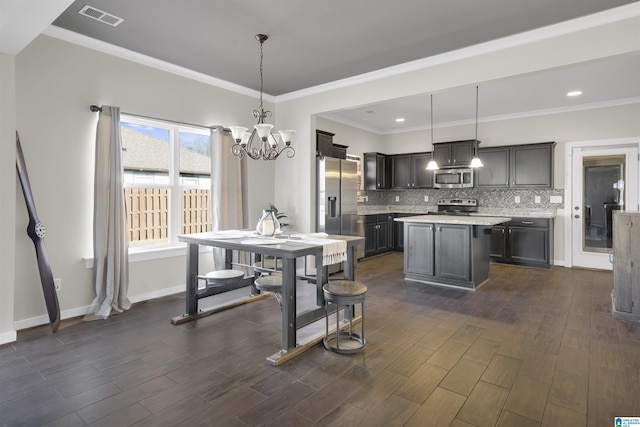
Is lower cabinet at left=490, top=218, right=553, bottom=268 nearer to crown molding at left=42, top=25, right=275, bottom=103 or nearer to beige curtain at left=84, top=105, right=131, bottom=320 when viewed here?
crown molding at left=42, top=25, right=275, bottom=103

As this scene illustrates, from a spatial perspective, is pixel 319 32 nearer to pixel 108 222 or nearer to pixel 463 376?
pixel 108 222

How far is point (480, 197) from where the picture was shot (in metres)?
7.22

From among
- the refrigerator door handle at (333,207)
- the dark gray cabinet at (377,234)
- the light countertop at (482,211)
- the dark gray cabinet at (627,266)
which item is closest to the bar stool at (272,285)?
the refrigerator door handle at (333,207)

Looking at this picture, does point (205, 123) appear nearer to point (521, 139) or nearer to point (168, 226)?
point (168, 226)

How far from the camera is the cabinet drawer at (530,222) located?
6.04 m

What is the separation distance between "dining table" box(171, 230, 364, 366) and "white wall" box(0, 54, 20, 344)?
1.32 meters

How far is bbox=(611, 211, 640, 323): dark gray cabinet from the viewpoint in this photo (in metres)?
3.45

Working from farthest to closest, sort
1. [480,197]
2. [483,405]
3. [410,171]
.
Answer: [410,171], [480,197], [483,405]

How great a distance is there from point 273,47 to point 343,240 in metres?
2.25

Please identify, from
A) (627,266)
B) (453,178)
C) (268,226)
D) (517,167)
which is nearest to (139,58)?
(268,226)

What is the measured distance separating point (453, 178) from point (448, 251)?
2.79 meters

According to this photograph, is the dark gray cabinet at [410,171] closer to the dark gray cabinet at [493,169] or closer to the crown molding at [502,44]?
the dark gray cabinet at [493,169]

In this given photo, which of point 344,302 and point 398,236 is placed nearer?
point 344,302

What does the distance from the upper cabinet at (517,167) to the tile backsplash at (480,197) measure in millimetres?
316
